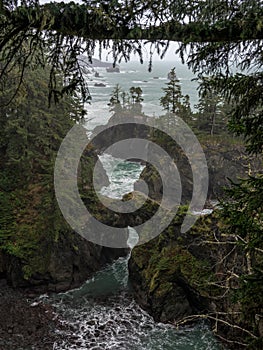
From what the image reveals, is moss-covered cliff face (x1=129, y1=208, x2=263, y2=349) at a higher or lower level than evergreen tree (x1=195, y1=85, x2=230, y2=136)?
lower

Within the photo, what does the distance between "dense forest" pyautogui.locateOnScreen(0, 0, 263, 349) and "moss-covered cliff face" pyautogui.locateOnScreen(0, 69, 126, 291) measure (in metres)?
0.07

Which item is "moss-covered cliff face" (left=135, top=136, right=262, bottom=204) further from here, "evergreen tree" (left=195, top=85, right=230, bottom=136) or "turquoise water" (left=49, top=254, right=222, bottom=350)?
"turquoise water" (left=49, top=254, right=222, bottom=350)

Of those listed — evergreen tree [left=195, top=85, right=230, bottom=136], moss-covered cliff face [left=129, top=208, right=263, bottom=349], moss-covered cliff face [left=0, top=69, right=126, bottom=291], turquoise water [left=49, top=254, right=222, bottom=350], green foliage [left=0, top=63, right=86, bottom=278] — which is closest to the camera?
turquoise water [left=49, top=254, right=222, bottom=350]

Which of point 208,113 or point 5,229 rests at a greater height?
point 208,113

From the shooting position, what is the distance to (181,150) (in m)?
33.8

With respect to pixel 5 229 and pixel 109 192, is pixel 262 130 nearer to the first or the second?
pixel 5 229

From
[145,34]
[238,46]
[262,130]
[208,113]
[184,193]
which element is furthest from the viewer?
[208,113]

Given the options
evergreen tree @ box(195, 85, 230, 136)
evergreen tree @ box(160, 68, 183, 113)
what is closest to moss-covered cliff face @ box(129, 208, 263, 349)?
evergreen tree @ box(160, 68, 183, 113)

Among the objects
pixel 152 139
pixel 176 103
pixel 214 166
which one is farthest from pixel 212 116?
pixel 152 139

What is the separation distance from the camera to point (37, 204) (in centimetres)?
2014

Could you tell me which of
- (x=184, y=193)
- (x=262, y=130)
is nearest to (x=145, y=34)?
(x=262, y=130)

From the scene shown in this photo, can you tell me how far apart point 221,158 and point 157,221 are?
17728 millimetres

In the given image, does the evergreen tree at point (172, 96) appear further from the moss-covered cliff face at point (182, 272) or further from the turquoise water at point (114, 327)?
the turquoise water at point (114, 327)

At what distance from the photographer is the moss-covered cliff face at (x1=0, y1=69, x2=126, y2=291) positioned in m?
18.0
